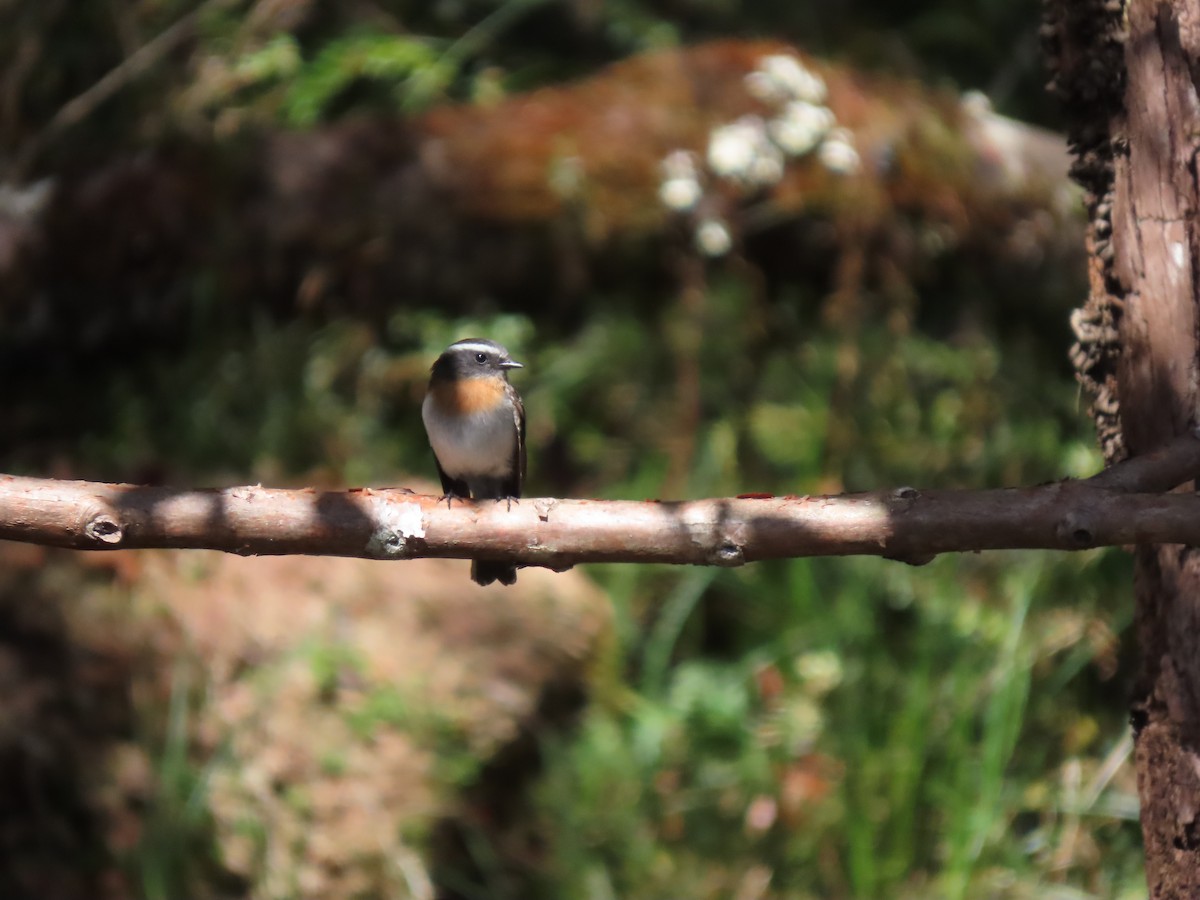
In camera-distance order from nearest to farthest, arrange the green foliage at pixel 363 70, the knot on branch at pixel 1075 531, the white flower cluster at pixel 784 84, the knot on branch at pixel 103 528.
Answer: the knot on branch at pixel 1075 531
the knot on branch at pixel 103 528
the white flower cluster at pixel 784 84
the green foliage at pixel 363 70

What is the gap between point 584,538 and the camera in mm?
2559

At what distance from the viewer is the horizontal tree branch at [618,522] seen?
2.37 meters

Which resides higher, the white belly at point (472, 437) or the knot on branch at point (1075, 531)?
the knot on branch at point (1075, 531)

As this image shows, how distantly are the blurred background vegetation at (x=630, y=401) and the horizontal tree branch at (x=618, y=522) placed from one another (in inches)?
82.9

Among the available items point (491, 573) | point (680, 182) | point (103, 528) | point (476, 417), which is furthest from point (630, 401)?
point (103, 528)

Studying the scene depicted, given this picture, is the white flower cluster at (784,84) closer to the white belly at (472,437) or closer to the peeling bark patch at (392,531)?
the white belly at (472,437)

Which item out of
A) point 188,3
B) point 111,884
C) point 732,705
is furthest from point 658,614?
point 188,3

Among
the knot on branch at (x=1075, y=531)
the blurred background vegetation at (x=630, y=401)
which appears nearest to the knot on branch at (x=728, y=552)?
the knot on branch at (x=1075, y=531)

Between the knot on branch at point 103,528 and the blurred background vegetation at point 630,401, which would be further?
the blurred background vegetation at point 630,401

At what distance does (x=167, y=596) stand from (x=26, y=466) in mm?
1538

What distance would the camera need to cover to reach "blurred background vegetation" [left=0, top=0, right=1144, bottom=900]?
4.66 meters

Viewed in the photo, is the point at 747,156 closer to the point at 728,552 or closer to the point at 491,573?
the point at 491,573

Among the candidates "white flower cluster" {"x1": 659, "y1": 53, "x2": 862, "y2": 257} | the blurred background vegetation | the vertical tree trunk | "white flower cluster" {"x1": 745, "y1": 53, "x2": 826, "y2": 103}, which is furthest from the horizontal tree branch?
"white flower cluster" {"x1": 745, "y1": 53, "x2": 826, "y2": 103}

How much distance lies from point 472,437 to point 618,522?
1711 millimetres
